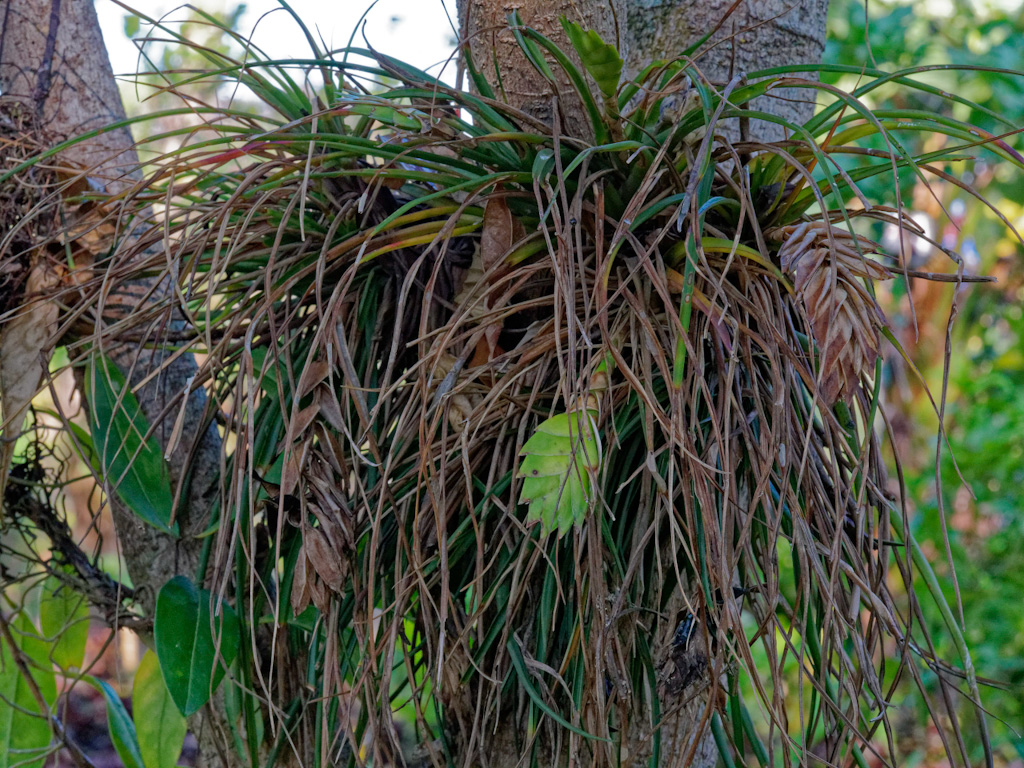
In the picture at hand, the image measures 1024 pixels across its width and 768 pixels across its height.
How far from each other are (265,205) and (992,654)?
192 centimetres

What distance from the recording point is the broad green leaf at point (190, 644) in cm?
54

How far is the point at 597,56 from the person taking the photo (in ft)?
1.52

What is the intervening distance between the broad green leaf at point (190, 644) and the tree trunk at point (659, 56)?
18cm

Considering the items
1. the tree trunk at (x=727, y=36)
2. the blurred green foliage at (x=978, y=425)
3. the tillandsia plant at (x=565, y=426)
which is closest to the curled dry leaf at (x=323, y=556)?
the tillandsia plant at (x=565, y=426)

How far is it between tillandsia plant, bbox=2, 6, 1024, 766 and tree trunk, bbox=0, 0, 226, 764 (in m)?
0.10

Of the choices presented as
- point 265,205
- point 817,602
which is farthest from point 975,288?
point 265,205

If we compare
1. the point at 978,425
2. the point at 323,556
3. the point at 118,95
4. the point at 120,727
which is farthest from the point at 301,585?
the point at 978,425

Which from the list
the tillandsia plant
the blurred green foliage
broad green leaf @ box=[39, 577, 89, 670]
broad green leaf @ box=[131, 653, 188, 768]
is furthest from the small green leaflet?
the blurred green foliage

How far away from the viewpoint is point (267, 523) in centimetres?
56

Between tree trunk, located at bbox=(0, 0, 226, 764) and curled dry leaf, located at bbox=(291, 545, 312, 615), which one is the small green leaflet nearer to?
curled dry leaf, located at bbox=(291, 545, 312, 615)

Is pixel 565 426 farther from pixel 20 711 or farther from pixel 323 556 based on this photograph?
pixel 20 711

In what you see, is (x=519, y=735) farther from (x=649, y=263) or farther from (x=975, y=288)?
(x=975, y=288)

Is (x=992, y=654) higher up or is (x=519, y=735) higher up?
(x=992, y=654)

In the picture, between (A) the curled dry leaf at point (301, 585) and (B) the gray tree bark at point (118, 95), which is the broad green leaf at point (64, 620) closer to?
(B) the gray tree bark at point (118, 95)
